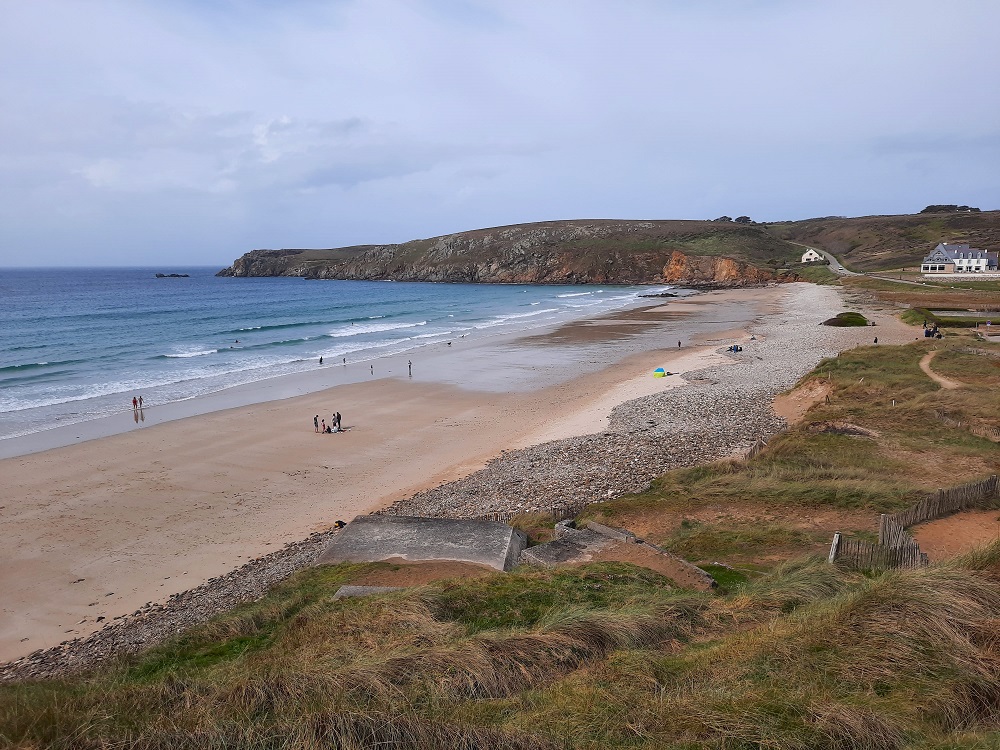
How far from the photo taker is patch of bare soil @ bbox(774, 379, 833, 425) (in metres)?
20.6

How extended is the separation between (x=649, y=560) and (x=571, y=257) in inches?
Answer: 4594

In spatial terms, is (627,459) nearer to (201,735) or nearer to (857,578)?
(857,578)

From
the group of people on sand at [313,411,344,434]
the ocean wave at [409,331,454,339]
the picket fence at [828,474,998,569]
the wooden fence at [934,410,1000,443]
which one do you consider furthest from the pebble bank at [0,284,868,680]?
the ocean wave at [409,331,454,339]

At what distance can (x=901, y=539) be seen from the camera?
28.3 feet

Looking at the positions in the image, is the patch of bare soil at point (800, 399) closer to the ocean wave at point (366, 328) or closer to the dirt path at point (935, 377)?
the dirt path at point (935, 377)

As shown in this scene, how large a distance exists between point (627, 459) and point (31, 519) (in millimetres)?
15892

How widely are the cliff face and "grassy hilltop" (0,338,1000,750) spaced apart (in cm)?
9317

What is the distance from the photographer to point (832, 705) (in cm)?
411

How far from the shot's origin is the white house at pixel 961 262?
73.1m

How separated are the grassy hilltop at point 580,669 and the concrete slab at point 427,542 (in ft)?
4.14

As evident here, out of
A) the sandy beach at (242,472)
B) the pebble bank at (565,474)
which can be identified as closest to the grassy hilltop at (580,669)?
the pebble bank at (565,474)

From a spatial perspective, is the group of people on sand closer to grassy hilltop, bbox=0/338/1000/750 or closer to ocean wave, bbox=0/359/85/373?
grassy hilltop, bbox=0/338/1000/750

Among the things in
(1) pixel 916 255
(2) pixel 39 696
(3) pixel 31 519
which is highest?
(1) pixel 916 255

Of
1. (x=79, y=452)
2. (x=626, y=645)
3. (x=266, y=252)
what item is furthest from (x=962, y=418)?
(x=266, y=252)
